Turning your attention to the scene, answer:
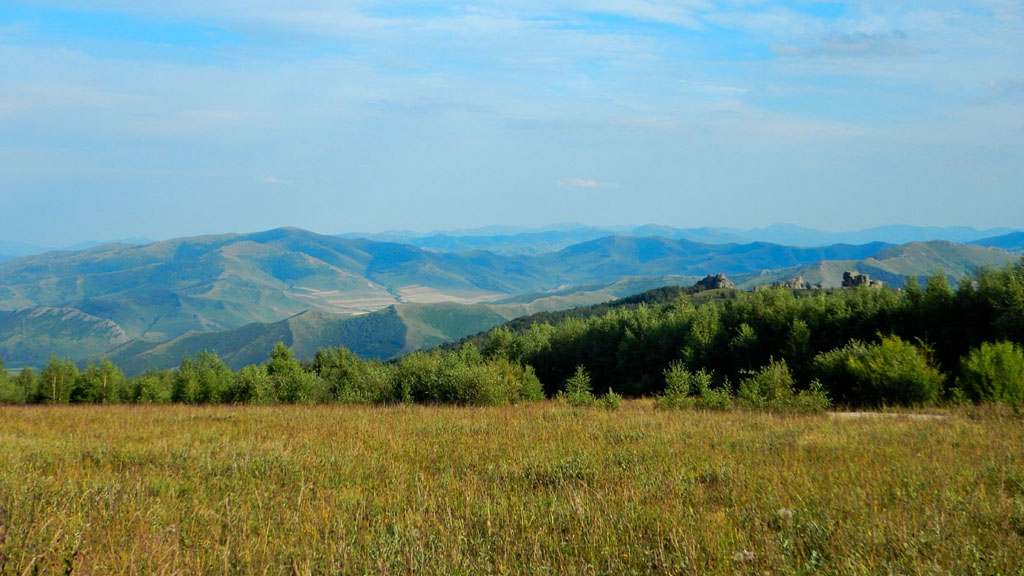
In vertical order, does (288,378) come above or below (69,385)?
above

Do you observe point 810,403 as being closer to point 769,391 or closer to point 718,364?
point 769,391

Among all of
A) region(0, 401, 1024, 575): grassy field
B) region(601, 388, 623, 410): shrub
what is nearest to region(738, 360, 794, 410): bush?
region(601, 388, 623, 410): shrub

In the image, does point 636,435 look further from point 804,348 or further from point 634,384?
point 634,384

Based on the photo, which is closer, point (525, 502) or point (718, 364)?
point (525, 502)

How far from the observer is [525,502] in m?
7.41

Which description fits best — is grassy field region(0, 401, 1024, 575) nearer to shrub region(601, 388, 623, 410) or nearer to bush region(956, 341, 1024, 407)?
shrub region(601, 388, 623, 410)

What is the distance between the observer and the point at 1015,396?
766 inches

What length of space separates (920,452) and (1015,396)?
545 inches

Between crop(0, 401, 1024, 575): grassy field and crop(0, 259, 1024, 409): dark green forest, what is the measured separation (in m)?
10.4

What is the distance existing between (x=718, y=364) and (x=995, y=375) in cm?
3501

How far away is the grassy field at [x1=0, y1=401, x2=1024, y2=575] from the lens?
17.8 feet

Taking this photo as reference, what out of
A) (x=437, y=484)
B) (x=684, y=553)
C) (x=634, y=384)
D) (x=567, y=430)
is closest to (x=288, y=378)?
(x=634, y=384)

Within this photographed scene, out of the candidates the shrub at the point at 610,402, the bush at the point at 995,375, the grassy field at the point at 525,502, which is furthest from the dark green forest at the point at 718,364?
the grassy field at the point at 525,502

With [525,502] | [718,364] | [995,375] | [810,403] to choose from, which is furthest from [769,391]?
[718,364]
